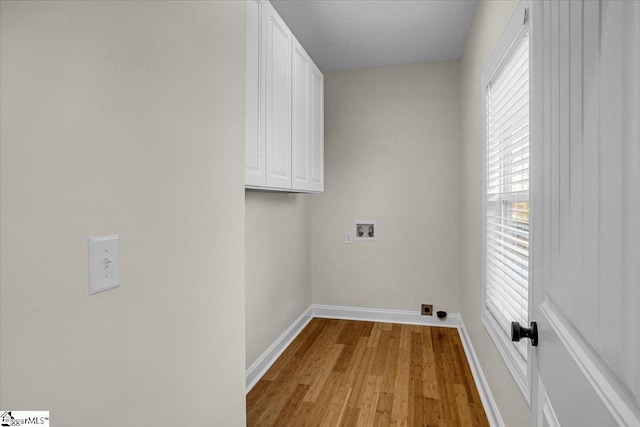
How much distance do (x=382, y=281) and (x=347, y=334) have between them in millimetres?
679

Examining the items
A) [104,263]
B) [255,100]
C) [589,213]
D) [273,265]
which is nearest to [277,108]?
[255,100]

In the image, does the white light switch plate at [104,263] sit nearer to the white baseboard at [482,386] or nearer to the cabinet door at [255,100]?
the cabinet door at [255,100]

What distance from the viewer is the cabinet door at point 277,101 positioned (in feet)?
6.51

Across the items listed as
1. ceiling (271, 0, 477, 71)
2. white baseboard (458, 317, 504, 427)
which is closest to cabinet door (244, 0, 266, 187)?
ceiling (271, 0, 477, 71)

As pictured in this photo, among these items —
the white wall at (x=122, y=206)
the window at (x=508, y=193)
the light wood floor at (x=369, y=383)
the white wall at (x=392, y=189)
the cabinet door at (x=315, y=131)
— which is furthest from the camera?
the white wall at (x=392, y=189)

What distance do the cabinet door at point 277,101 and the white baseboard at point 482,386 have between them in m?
1.65

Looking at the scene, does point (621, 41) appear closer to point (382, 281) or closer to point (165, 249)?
point (165, 249)

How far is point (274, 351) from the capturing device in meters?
2.85

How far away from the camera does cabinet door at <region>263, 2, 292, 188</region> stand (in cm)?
198

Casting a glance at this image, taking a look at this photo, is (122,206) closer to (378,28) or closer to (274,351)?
(274,351)

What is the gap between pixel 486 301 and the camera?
Result: 7.34ft

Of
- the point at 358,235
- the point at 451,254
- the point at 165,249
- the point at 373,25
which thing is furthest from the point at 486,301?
the point at 373,25

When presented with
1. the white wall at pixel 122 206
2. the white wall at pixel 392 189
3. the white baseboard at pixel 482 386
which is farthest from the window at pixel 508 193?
the white wall at pixel 392 189

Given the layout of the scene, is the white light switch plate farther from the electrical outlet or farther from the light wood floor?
the electrical outlet
